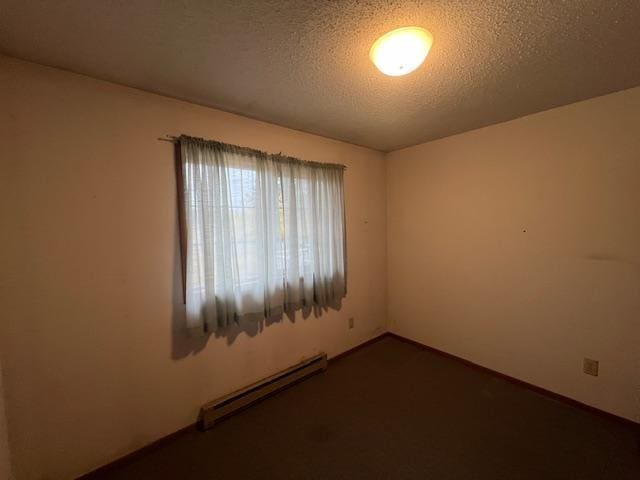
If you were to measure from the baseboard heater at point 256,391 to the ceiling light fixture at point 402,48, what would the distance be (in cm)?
234

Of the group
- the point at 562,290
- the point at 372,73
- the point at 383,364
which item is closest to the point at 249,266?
the point at 372,73

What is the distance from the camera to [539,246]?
7.30 feet

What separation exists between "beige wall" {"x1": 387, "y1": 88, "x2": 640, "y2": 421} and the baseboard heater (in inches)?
53.7

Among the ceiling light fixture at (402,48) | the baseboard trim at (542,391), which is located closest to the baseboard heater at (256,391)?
the baseboard trim at (542,391)

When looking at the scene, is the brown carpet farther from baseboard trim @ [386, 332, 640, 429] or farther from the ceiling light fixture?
the ceiling light fixture

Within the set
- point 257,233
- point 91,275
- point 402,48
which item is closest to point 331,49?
point 402,48

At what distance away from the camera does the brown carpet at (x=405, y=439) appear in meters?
1.59

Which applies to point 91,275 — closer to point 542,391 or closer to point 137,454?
point 137,454

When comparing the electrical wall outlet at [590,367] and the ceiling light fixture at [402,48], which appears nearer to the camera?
the ceiling light fixture at [402,48]

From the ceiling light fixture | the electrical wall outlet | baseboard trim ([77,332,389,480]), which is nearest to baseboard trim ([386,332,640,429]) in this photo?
the electrical wall outlet

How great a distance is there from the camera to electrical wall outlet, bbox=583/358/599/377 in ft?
6.57

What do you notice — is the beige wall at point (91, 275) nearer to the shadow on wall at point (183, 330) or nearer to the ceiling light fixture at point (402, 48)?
the shadow on wall at point (183, 330)

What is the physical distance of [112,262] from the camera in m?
1.62

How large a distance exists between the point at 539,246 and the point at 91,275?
3.18 metres
